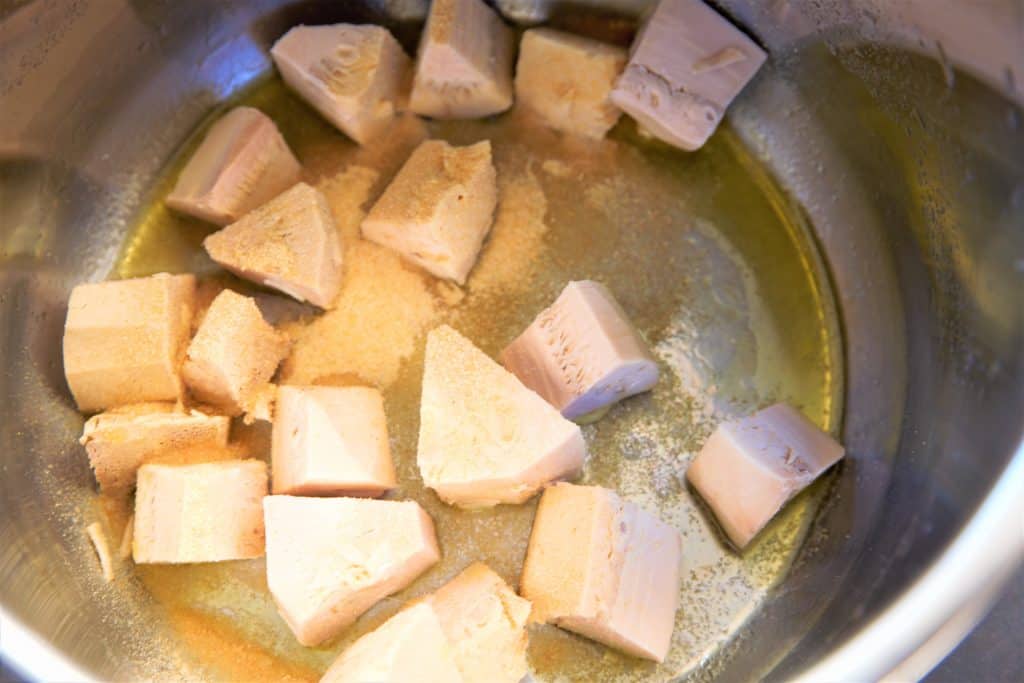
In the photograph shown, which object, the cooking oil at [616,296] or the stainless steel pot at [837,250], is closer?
the stainless steel pot at [837,250]

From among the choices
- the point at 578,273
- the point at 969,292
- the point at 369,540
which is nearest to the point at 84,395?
the point at 369,540

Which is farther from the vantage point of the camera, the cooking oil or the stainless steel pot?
the cooking oil

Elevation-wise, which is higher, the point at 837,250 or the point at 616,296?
the point at 837,250
